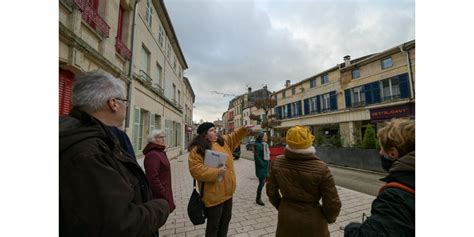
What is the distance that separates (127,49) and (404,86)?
16.2 metres

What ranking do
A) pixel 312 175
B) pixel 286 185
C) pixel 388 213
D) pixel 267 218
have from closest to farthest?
1. pixel 388 213
2. pixel 312 175
3. pixel 286 185
4. pixel 267 218

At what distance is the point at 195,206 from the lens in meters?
2.32

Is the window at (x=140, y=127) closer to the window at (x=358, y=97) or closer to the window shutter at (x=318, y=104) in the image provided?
the window at (x=358, y=97)

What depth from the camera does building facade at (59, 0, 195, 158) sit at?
349 centimetres

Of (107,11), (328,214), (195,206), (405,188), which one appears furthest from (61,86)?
(405,188)

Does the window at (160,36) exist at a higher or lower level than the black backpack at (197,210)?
higher

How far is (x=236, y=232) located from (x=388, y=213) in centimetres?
270

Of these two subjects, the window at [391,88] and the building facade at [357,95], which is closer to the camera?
the building facade at [357,95]

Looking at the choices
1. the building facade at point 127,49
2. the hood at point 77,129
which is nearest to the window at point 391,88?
the building facade at point 127,49

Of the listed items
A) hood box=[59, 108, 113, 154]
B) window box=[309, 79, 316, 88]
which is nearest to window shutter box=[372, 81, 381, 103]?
window box=[309, 79, 316, 88]

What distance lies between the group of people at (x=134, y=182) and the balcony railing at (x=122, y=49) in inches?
197

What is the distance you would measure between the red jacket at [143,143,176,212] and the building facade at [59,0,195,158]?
82.9 inches

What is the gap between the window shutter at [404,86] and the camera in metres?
Answer: 12.7
